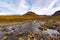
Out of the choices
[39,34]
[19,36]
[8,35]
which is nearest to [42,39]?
[39,34]

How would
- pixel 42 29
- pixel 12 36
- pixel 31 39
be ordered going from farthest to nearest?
pixel 42 29
pixel 12 36
pixel 31 39

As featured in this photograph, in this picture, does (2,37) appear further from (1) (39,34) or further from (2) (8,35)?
(1) (39,34)

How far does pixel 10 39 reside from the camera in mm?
5812

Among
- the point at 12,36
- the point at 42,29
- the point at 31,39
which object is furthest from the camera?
the point at 42,29

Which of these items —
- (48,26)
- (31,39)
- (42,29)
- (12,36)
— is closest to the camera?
(31,39)

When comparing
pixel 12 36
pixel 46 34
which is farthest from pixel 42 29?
pixel 12 36

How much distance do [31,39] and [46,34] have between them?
2.62ft

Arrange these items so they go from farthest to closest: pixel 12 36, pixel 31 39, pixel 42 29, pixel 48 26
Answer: pixel 48 26
pixel 42 29
pixel 12 36
pixel 31 39

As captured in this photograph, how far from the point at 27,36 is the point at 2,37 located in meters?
1.13

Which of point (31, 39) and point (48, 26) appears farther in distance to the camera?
point (48, 26)

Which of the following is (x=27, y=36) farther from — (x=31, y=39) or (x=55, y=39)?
(x=55, y=39)

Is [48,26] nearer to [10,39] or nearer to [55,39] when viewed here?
[55,39]

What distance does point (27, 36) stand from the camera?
5707mm

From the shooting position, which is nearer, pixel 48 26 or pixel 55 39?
pixel 55 39
